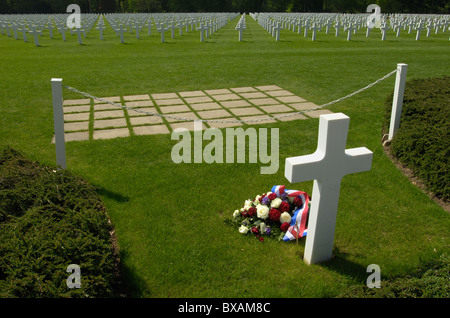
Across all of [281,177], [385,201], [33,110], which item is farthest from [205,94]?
[385,201]

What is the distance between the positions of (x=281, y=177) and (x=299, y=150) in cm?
106

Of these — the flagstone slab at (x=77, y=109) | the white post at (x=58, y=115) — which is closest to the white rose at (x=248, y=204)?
the white post at (x=58, y=115)

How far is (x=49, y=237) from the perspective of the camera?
268 cm

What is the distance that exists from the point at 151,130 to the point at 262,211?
340 cm

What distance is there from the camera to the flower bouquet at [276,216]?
12.4ft

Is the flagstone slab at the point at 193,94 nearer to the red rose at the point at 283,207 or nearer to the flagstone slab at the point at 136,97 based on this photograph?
the flagstone slab at the point at 136,97

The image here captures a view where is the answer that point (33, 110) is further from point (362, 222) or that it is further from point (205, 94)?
point (362, 222)

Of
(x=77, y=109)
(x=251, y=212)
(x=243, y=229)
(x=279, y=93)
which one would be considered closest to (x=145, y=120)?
(x=77, y=109)

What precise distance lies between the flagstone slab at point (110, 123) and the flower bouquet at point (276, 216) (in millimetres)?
3650

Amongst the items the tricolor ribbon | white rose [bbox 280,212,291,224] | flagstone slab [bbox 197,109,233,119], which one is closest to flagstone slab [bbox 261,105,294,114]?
flagstone slab [bbox 197,109,233,119]

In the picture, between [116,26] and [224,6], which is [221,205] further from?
[224,6]

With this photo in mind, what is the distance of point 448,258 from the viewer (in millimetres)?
3221

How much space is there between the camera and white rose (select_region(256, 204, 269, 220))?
3902 mm

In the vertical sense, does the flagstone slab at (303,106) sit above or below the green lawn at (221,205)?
above
